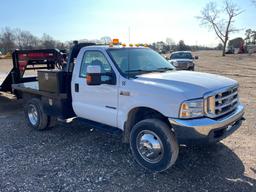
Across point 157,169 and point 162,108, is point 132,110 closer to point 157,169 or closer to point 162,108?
point 162,108

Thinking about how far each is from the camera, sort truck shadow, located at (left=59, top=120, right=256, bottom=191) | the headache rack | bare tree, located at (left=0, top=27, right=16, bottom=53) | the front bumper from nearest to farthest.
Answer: the front bumper → truck shadow, located at (left=59, top=120, right=256, bottom=191) → the headache rack → bare tree, located at (left=0, top=27, right=16, bottom=53)

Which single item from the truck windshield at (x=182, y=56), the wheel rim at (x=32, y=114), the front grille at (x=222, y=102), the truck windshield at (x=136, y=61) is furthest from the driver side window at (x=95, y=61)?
the truck windshield at (x=182, y=56)

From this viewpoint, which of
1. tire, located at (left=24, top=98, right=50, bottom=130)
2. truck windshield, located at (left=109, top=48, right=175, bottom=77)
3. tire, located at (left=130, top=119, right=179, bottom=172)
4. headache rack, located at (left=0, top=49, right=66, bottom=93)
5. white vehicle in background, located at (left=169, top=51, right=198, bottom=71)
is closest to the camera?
tire, located at (left=130, top=119, right=179, bottom=172)

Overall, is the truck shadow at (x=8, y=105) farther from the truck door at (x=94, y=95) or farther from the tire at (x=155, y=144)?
the tire at (x=155, y=144)

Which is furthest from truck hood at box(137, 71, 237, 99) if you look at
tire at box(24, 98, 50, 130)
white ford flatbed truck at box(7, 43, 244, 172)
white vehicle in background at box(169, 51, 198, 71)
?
white vehicle in background at box(169, 51, 198, 71)

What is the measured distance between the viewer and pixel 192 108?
3.59 metres

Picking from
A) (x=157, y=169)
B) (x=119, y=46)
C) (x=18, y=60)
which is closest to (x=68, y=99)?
(x=119, y=46)

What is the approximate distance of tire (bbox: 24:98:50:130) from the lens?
6.05m

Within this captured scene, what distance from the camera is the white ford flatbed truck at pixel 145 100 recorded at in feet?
11.9

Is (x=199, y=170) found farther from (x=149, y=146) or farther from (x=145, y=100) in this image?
(x=145, y=100)

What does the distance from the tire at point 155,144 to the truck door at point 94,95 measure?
588 mm

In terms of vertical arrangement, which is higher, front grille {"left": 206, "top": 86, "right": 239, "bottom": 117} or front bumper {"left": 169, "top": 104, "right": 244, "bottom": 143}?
front grille {"left": 206, "top": 86, "right": 239, "bottom": 117}

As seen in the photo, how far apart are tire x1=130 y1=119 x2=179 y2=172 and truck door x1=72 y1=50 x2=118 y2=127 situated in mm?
588

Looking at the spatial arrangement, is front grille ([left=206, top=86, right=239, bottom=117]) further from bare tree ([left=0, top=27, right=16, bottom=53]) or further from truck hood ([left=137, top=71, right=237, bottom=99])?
bare tree ([left=0, top=27, right=16, bottom=53])
